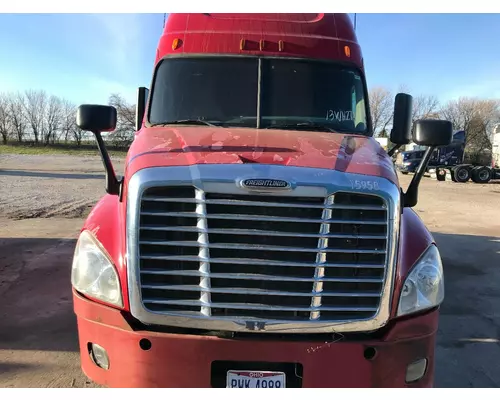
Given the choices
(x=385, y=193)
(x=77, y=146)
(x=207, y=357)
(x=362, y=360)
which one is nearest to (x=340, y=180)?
(x=385, y=193)

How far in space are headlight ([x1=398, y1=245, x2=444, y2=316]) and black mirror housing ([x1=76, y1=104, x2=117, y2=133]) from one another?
2457mm

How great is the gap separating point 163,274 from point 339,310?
3.53 feet

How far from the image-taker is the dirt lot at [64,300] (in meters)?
3.99

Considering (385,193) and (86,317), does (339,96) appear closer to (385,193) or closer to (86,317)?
(385,193)

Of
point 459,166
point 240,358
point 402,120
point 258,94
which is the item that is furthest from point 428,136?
point 459,166

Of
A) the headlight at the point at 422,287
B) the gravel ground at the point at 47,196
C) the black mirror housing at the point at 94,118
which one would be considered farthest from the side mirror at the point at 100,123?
the gravel ground at the point at 47,196

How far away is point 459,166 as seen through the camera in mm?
28750

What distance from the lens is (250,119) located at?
4070 mm

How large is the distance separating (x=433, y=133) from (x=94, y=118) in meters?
2.58

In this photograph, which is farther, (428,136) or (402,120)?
(402,120)

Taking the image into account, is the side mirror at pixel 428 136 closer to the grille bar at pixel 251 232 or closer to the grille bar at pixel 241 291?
the grille bar at pixel 251 232

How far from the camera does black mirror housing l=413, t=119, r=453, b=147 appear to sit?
11.6ft

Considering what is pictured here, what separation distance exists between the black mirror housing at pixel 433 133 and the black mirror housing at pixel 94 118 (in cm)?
239

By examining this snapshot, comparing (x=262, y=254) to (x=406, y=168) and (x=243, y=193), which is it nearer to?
(x=243, y=193)
